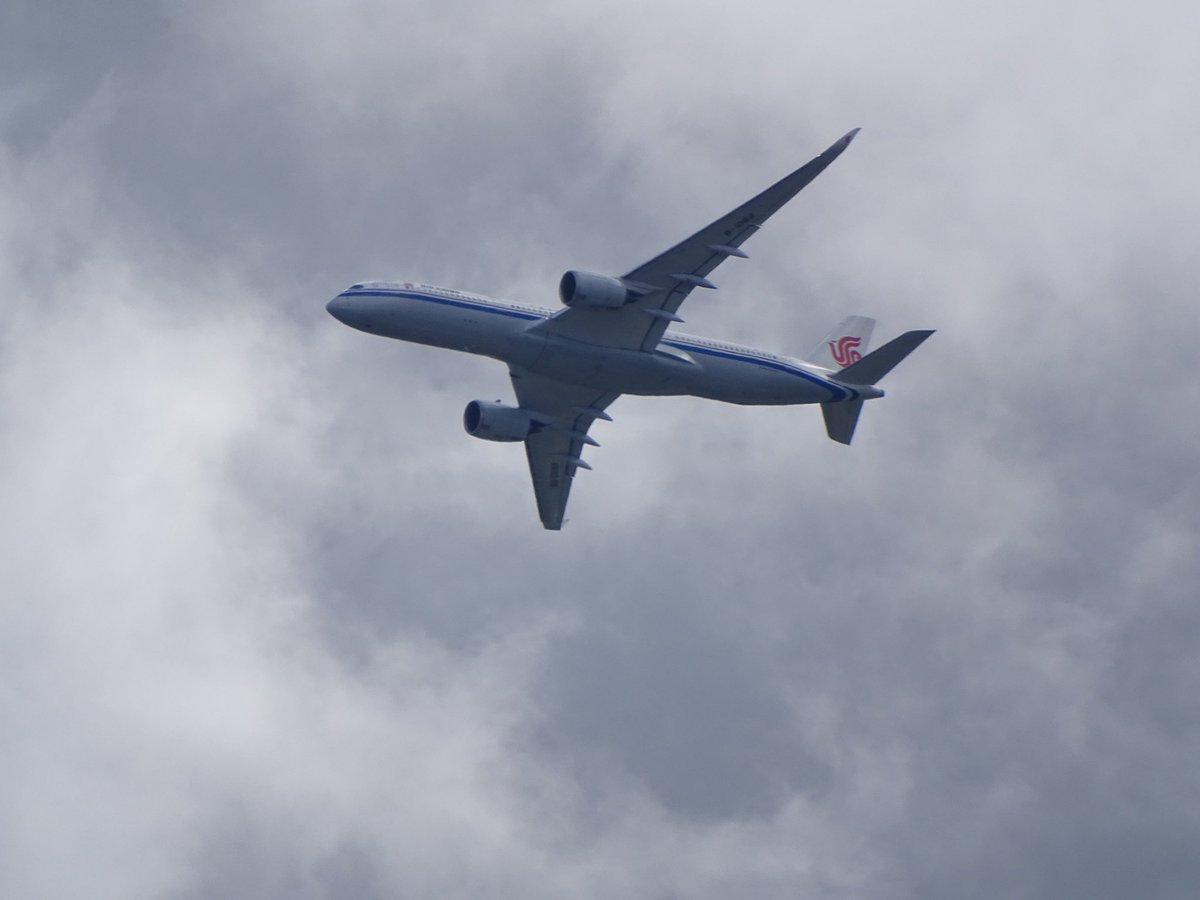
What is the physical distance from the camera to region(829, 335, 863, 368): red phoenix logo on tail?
274 feet

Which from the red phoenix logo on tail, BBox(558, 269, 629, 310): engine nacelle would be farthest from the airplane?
the red phoenix logo on tail

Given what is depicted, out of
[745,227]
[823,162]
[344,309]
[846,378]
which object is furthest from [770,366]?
[344,309]

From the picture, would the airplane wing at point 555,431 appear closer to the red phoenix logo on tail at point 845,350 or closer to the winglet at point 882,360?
the winglet at point 882,360

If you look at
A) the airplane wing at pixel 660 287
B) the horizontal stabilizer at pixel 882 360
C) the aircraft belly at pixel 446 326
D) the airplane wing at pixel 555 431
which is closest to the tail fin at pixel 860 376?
the horizontal stabilizer at pixel 882 360

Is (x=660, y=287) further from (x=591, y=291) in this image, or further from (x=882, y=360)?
(x=882, y=360)

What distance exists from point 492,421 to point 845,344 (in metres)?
20.9

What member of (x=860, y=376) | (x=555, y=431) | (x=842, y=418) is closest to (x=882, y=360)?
(x=860, y=376)

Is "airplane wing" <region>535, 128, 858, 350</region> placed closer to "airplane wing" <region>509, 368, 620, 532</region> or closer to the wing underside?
the wing underside

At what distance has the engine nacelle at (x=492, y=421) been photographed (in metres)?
77.4

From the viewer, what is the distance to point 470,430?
77750 mm

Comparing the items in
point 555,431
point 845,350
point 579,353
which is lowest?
point 579,353

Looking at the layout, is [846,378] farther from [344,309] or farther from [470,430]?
[344,309]

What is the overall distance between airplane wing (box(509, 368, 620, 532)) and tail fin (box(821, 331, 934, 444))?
442 inches

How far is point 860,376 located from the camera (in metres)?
75.0
